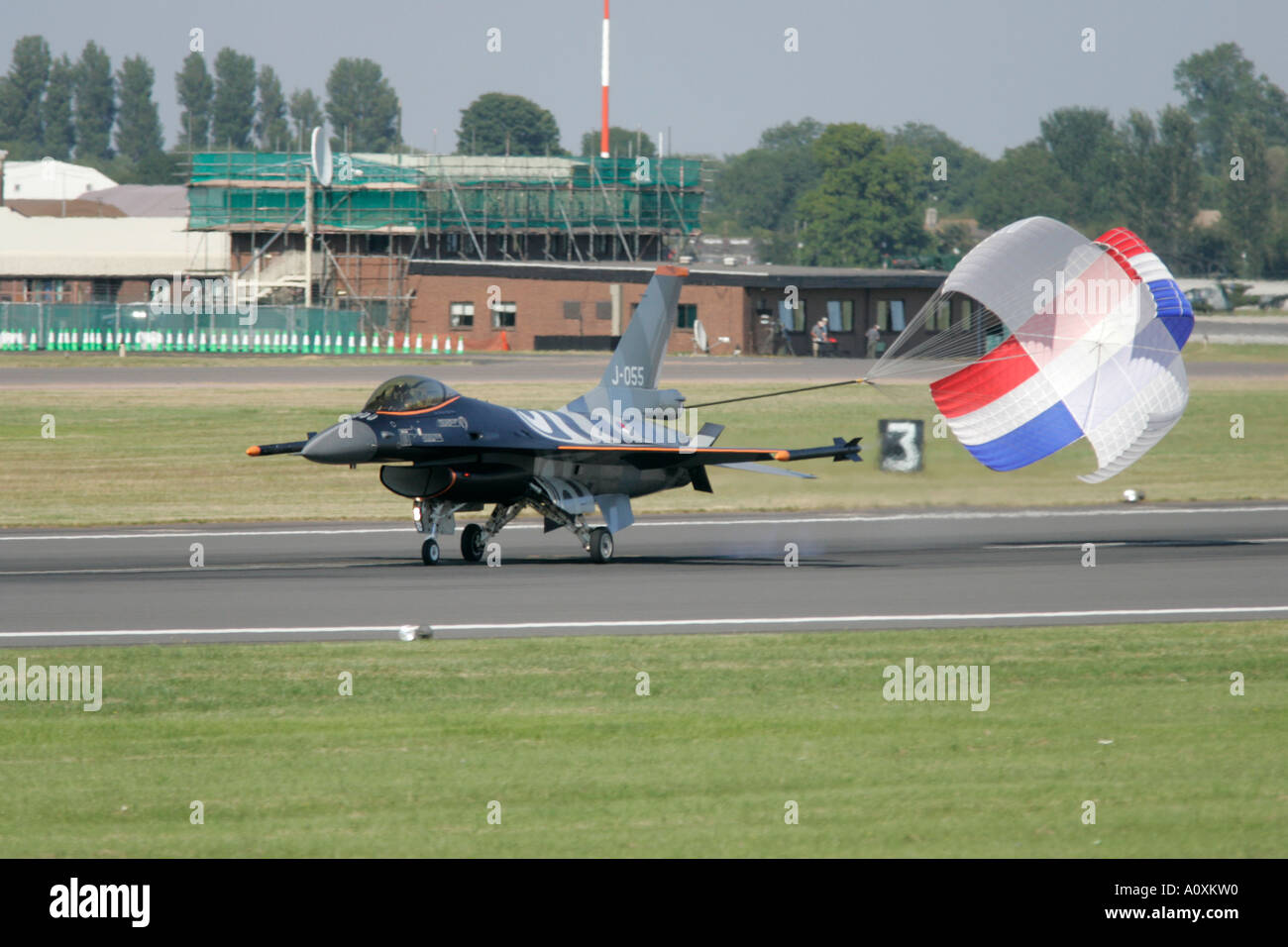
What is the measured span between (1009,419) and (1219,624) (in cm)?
697

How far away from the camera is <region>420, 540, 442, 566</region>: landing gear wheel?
78.6ft

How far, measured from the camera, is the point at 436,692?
1419 centimetres

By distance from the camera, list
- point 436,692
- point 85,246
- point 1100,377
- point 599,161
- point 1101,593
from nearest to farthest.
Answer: point 436,692, point 1101,593, point 1100,377, point 599,161, point 85,246

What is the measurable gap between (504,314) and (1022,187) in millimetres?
77097

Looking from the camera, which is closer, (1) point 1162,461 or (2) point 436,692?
(2) point 436,692

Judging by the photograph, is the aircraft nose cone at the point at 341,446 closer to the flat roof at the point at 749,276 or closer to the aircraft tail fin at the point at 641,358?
the aircraft tail fin at the point at 641,358

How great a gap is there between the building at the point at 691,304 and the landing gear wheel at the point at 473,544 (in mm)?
55614

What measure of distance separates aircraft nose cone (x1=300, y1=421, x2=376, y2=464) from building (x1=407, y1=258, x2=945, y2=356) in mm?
58051

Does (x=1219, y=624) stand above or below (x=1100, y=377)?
below

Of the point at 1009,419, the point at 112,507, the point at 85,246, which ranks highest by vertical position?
the point at 85,246

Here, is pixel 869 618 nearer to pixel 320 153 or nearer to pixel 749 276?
pixel 749 276
